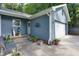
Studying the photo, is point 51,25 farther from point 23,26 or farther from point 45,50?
point 45,50

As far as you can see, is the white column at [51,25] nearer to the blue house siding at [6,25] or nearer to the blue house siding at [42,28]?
the blue house siding at [42,28]

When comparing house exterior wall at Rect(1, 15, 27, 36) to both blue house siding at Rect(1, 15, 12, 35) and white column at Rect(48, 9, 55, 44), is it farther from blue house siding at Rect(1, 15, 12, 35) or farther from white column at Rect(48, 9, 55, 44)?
white column at Rect(48, 9, 55, 44)

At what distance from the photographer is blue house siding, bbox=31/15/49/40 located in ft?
34.5

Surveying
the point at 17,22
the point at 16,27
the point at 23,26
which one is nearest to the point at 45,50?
the point at 16,27

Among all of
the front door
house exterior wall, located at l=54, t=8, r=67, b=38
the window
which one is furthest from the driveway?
house exterior wall, located at l=54, t=8, r=67, b=38

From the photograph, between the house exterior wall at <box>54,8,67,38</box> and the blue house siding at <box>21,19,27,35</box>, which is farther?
the blue house siding at <box>21,19,27,35</box>

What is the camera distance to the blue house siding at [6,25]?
951 centimetres

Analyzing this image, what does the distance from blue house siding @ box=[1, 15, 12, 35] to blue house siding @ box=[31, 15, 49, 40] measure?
1.80m

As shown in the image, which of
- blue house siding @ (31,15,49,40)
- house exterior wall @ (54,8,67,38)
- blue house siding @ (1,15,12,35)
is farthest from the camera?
house exterior wall @ (54,8,67,38)

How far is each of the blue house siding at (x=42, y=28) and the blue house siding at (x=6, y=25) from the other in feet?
5.90

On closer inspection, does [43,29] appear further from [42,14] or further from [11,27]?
[11,27]

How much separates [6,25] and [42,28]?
2510 millimetres

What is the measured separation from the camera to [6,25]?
9.86 metres

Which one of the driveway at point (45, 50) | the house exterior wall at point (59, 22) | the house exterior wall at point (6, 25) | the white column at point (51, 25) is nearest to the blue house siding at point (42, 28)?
the white column at point (51, 25)
